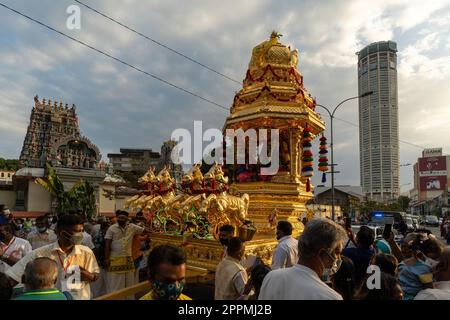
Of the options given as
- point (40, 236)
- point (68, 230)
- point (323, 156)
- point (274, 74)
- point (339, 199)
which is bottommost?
point (339, 199)

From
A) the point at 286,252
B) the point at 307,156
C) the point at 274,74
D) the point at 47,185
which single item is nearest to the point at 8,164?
the point at 47,185

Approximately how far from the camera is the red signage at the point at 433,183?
72312 mm

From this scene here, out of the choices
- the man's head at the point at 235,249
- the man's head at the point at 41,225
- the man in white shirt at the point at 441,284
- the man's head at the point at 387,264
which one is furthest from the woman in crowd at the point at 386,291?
the man's head at the point at 41,225

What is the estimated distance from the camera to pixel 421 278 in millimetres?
3652

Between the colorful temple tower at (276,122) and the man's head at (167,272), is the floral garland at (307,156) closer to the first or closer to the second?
the colorful temple tower at (276,122)

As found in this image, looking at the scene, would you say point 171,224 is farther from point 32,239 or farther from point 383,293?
point 383,293

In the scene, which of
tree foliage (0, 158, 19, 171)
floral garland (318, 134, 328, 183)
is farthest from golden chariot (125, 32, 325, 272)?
tree foliage (0, 158, 19, 171)

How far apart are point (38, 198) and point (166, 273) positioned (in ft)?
106

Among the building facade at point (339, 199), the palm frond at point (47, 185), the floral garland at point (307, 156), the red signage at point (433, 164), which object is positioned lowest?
the building facade at point (339, 199)

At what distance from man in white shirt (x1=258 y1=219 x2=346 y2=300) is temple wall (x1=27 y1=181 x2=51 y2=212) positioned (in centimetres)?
3251

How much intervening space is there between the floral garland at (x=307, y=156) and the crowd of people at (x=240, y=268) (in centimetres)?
631

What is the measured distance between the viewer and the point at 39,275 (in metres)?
2.52

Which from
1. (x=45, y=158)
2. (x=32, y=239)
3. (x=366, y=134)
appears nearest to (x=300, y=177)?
(x=32, y=239)

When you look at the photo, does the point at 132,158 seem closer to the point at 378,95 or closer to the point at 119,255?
the point at 378,95
